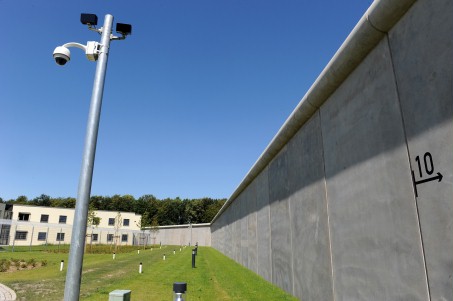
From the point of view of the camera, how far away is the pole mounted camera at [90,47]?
6188 millimetres

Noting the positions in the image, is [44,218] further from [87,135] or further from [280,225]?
[87,135]

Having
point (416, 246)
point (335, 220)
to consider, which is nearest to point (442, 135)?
point (416, 246)

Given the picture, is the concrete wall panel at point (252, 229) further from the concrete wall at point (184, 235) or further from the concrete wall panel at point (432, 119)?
the concrete wall at point (184, 235)

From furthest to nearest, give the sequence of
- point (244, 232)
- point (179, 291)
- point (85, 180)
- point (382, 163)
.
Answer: point (244, 232)
point (85, 180)
point (382, 163)
point (179, 291)

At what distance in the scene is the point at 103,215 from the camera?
67.6m

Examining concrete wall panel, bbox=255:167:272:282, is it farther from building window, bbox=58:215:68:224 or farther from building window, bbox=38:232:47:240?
building window, bbox=58:215:68:224

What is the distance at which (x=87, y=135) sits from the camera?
18.4ft

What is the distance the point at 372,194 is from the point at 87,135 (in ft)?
16.2

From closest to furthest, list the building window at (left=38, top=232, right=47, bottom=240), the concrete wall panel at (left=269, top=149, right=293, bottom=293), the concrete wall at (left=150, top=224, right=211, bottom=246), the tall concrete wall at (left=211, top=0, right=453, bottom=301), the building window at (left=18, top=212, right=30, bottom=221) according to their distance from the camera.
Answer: the tall concrete wall at (left=211, top=0, right=453, bottom=301)
the concrete wall panel at (left=269, top=149, right=293, bottom=293)
the building window at (left=38, top=232, right=47, bottom=240)
the building window at (left=18, top=212, right=30, bottom=221)
the concrete wall at (left=150, top=224, right=211, bottom=246)

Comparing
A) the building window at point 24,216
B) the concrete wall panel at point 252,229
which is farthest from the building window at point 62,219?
the concrete wall panel at point 252,229

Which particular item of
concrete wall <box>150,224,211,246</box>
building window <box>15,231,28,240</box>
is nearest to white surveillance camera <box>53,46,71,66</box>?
building window <box>15,231,28,240</box>

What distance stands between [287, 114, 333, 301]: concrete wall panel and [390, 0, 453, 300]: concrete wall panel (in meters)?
3.23

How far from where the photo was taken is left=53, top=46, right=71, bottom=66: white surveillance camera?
242 inches

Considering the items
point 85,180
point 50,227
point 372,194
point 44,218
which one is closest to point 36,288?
point 85,180
